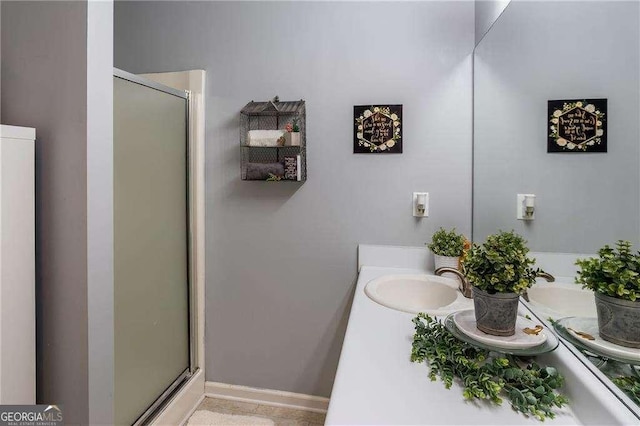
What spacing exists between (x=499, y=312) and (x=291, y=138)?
1.20m

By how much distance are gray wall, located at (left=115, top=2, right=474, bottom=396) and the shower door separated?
18cm

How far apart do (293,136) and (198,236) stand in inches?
30.9

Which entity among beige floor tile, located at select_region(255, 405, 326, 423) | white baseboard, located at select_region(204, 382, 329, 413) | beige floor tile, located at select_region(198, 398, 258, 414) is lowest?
beige floor tile, located at select_region(255, 405, 326, 423)

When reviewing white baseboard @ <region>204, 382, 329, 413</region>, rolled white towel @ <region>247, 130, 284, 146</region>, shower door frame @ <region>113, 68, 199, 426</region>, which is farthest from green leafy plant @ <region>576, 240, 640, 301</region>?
shower door frame @ <region>113, 68, 199, 426</region>

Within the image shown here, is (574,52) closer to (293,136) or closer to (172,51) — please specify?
(293,136)

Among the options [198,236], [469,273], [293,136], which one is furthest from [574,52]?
[198,236]

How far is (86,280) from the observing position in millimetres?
923

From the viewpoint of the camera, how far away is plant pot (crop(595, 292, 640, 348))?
→ 2.24 feet

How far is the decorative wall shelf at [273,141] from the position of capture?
66.8 inches

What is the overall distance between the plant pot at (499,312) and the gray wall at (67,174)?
1.06 metres

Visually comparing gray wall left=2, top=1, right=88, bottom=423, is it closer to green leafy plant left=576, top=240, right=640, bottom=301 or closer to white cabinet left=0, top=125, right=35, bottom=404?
white cabinet left=0, top=125, right=35, bottom=404

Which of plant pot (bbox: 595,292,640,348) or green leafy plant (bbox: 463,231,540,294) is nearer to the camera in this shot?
plant pot (bbox: 595,292,640,348)

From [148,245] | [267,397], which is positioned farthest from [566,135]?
[267,397]

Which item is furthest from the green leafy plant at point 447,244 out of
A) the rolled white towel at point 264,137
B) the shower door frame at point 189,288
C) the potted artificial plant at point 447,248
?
the shower door frame at point 189,288
